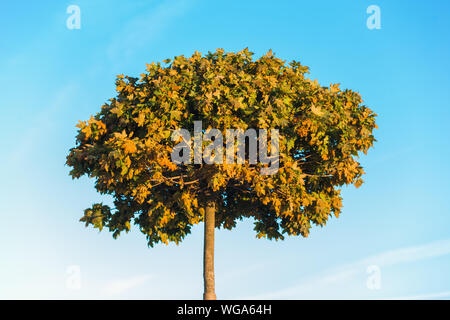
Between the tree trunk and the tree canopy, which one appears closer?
the tree canopy

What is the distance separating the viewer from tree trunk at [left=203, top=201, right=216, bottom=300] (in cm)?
2431

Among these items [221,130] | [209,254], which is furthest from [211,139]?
[209,254]

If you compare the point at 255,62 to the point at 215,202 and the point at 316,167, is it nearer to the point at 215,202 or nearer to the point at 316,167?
the point at 316,167

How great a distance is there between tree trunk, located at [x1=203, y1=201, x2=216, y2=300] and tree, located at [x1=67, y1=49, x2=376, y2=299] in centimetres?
6

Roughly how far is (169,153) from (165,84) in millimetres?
3329

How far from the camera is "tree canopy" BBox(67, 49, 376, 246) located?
70.1 feet

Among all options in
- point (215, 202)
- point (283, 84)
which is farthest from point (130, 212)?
point (283, 84)

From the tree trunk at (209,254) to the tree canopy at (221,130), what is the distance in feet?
2.29

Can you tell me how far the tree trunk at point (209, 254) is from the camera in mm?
24312

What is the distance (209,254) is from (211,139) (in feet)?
22.8

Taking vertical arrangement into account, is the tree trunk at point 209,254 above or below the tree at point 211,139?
below

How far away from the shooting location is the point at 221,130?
21312mm

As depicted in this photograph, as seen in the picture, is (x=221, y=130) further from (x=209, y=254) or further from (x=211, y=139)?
(x=209, y=254)

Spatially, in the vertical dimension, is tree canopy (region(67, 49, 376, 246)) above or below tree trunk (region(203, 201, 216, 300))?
above
